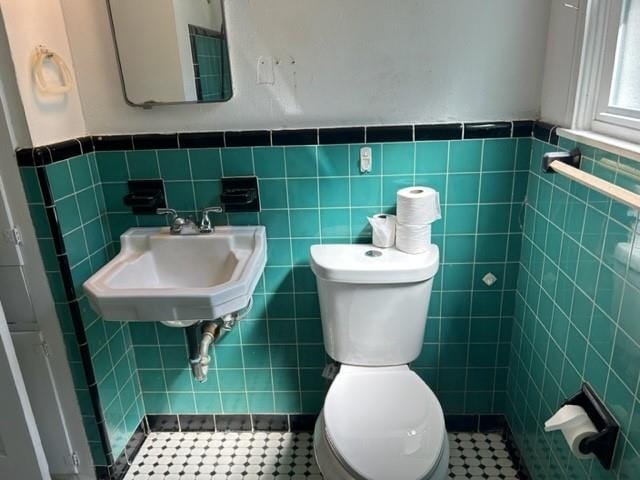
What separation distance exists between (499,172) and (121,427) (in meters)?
1.66

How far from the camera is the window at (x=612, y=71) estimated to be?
1.17 metres

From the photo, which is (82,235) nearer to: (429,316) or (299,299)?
(299,299)

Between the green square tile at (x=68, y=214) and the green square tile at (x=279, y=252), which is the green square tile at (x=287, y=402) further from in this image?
the green square tile at (x=68, y=214)

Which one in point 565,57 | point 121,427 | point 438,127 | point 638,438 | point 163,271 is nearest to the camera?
point 638,438

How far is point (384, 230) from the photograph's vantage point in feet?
5.29

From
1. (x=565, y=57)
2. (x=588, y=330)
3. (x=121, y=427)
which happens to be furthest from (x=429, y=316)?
(x=121, y=427)

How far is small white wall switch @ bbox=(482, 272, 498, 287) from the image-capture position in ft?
5.67

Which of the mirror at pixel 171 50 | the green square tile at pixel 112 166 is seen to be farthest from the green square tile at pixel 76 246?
the mirror at pixel 171 50

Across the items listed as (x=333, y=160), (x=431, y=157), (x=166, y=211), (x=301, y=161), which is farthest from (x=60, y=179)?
(x=431, y=157)

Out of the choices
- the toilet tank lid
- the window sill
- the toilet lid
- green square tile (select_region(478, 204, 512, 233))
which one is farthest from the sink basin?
the window sill

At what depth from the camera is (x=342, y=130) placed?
1.58 m

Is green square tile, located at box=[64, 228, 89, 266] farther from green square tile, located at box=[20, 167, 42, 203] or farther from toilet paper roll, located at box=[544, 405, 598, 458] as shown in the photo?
toilet paper roll, located at box=[544, 405, 598, 458]

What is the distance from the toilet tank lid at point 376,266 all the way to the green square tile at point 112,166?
2.41 ft

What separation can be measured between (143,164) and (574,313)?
1.43 m
